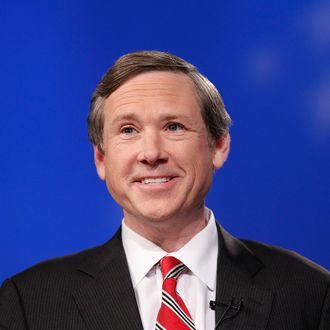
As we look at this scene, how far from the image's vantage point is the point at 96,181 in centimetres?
381

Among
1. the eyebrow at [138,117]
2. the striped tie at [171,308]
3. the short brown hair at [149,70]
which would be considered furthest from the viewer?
the short brown hair at [149,70]

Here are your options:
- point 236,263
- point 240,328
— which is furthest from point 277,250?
point 240,328

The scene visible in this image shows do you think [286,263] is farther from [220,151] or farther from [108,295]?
[108,295]

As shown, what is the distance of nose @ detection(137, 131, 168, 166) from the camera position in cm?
271

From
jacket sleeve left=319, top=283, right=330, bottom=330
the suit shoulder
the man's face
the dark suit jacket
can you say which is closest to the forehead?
the man's face

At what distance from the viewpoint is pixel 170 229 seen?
285cm

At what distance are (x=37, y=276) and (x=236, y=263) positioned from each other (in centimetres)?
72

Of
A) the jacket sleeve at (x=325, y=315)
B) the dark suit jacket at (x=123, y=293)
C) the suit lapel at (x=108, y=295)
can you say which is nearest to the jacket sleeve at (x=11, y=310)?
the dark suit jacket at (x=123, y=293)

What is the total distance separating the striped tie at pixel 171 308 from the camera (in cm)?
Answer: 265

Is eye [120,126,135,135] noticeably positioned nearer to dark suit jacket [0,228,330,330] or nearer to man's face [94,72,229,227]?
man's face [94,72,229,227]

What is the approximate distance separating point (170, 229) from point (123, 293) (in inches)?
11.3

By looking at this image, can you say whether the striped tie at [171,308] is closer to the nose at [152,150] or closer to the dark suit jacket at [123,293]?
the dark suit jacket at [123,293]

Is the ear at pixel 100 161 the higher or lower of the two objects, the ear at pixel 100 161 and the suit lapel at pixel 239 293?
the higher

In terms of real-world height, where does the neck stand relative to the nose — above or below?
below
